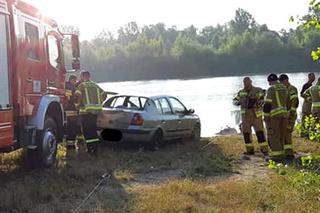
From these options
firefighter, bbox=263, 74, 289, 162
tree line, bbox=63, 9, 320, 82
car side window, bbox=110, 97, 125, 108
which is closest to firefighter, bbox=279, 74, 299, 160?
firefighter, bbox=263, 74, 289, 162

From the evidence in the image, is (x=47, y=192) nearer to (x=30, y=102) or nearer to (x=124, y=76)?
(x=30, y=102)

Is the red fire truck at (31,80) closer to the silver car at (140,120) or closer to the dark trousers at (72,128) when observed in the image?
the dark trousers at (72,128)

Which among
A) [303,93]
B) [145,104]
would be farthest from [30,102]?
[303,93]

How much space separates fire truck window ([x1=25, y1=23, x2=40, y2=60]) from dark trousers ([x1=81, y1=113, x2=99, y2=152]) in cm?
187

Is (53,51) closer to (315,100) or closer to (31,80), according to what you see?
(31,80)

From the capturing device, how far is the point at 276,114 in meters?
10.1

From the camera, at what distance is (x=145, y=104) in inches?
452

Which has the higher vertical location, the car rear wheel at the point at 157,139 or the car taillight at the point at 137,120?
the car taillight at the point at 137,120

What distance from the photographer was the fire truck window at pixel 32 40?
840 centimetres

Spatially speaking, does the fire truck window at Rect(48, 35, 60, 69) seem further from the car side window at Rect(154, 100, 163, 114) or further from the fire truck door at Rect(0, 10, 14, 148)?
the car side window at Rect(154, 100, 163, 114)

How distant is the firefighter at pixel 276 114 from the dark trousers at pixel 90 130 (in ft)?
10.6

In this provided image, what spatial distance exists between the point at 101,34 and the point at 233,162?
97.1 m

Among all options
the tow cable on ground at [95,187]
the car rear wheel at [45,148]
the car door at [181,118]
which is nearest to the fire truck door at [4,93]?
the car rear wheel at [45,148]

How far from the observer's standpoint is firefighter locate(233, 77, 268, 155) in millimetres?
11031
